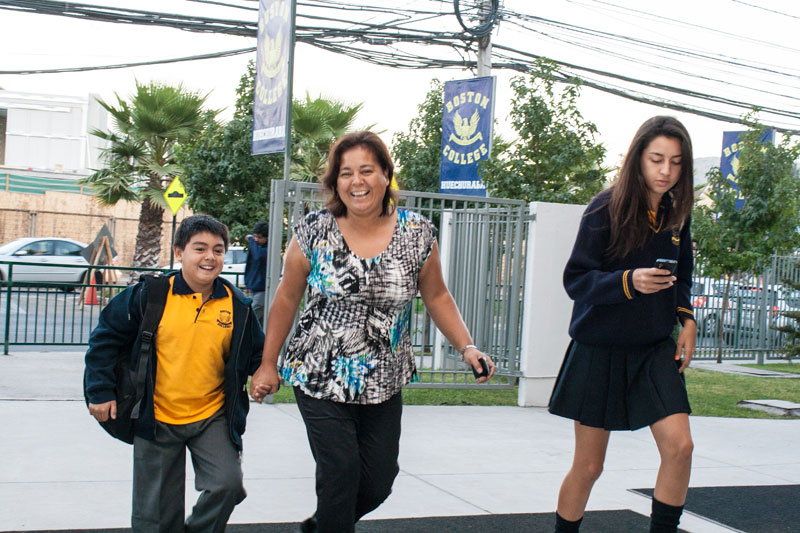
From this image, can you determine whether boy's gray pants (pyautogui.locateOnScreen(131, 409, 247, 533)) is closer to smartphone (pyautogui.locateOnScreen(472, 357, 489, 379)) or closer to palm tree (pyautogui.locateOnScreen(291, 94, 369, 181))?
smartphone (pyautogui.locateOnScreen(472, 357, 489, 379))

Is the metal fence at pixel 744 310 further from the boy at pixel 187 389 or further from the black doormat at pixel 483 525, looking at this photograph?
the boy at pixel 187 389

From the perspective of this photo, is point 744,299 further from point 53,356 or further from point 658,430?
point 658,430

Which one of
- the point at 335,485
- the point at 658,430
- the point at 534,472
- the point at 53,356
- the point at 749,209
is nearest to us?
the point at 335,485

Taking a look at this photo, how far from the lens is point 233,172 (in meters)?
16.4

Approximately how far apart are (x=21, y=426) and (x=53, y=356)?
4.40 meters

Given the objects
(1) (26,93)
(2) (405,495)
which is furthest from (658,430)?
(1) (26,93)

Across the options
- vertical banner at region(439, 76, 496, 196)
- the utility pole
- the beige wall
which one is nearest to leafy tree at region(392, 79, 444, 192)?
the utility pole

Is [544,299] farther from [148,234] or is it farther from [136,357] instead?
[148,234]

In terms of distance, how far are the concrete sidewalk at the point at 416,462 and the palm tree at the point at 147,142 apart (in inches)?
469

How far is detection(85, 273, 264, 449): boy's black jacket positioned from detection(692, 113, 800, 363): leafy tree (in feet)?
43.4

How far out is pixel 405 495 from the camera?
4883 millimetres

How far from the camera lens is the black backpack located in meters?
3.19

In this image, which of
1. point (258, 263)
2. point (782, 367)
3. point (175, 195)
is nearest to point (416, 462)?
point (258, 263)

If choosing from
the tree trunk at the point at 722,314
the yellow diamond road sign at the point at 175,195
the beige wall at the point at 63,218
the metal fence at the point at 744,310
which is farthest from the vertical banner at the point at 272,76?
the beige wall at the point at 63,218
